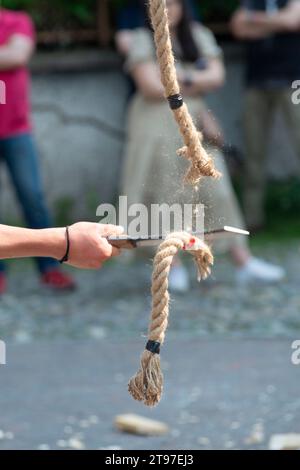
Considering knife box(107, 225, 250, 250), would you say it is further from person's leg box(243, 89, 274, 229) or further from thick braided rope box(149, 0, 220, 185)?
person's leg box(243, 89, 274, 229)

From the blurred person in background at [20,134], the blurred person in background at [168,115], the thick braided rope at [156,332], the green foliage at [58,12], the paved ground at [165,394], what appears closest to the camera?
the thick braided rope at [156,332]

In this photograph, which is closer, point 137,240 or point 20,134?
point 137,240

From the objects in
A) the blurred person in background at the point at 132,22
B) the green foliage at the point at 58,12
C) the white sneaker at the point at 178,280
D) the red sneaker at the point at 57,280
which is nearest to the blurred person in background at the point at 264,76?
the blurred person in background at the point at 132,22

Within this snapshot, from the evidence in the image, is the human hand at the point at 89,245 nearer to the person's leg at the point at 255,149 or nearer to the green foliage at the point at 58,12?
the person's leg at the point at 255,149

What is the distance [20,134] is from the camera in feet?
24.8

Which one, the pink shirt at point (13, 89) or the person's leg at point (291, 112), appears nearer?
the pink shirt at point (13, 89)

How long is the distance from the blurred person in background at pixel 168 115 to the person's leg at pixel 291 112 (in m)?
1.10

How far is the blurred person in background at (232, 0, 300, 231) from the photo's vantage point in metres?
8.51

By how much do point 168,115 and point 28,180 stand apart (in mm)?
869

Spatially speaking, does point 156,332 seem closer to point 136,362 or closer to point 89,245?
point 89,245

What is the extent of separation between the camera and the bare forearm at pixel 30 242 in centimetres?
357

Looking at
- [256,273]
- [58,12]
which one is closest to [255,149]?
[256,273]

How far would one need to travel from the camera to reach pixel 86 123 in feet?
31.8
